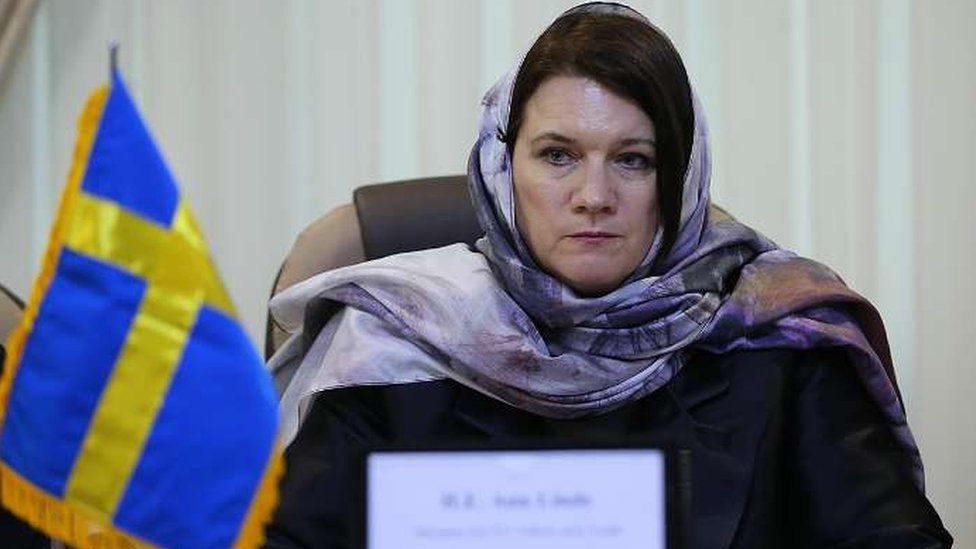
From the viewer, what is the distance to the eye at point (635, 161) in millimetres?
2043

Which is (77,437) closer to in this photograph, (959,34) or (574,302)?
(574,302)

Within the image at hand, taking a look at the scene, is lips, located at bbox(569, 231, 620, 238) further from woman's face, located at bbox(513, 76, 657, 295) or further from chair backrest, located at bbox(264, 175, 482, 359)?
chair backrest, located at bbox(264, 175, 482, 359)

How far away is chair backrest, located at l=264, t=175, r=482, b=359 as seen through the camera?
2273 mm

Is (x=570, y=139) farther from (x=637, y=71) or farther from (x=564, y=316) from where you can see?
(x=564, y=316)

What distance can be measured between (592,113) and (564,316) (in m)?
0.25

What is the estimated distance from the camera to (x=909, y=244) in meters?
2.88

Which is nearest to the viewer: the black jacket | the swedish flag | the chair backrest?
the swedish flag

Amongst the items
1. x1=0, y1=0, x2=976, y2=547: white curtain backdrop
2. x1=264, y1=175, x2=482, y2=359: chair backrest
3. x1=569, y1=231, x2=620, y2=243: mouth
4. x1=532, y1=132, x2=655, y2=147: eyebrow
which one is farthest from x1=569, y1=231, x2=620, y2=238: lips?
x1=0, y1=0, x2=976, y2=547: white curtain backdrop

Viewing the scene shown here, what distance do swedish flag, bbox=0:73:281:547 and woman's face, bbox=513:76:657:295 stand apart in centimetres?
81

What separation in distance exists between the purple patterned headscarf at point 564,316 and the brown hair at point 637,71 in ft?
0.08

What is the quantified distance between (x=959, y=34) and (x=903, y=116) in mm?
175

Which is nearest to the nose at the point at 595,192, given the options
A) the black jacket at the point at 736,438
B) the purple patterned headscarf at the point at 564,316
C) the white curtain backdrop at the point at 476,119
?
the purple patterned headscarf at the point at 564,316

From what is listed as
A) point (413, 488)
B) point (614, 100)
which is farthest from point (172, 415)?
point (614, 100)

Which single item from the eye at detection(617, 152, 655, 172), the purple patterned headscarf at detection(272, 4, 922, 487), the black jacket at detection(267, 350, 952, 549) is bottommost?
the black jacket at detection(267, 350, 952, 549)
